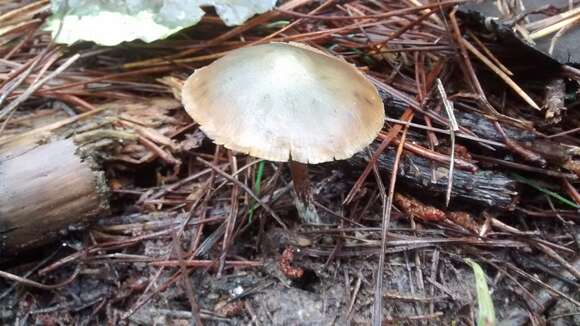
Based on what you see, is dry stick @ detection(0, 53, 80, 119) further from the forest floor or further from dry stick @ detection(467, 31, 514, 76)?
dry stick @ detection(467, 31, 514, 76)

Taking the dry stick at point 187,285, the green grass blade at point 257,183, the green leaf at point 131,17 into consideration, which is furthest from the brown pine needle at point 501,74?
the dry stick at point 187,285

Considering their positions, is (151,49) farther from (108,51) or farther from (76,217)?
(76,217)

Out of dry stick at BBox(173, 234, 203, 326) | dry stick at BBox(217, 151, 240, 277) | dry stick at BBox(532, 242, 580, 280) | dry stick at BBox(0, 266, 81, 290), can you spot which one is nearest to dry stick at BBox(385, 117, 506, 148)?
dry stick at BBox(532, 242, 580, 280)

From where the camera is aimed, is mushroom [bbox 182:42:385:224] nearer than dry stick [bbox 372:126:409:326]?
Yes

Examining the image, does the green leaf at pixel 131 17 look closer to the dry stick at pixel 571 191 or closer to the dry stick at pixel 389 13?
the dry stick at pixel 389 13

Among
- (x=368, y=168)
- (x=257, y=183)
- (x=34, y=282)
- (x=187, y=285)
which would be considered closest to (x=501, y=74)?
(x=368, y=168)

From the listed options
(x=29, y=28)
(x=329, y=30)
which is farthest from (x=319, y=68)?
(x=29, y=28)
